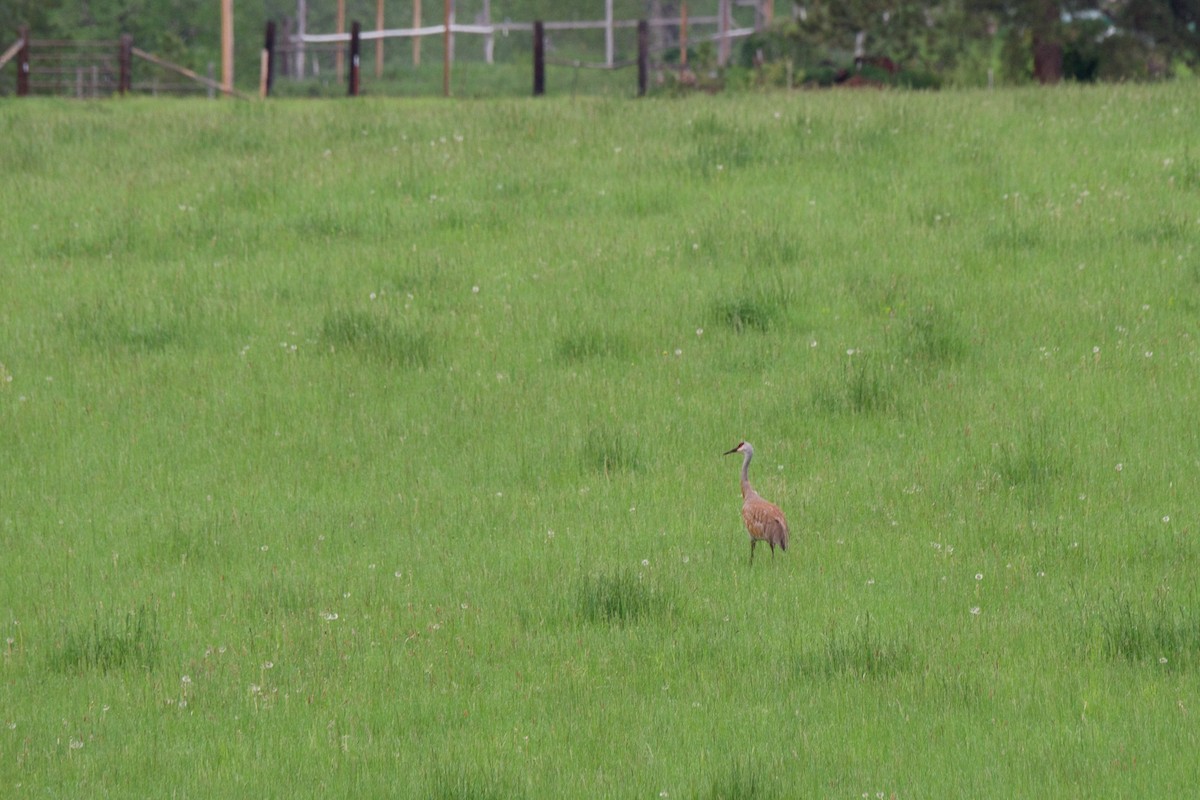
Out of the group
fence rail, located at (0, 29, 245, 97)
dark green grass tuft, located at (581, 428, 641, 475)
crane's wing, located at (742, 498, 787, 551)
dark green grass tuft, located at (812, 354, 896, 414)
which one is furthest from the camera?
fence rail, located at (0, 29, 245, 97)

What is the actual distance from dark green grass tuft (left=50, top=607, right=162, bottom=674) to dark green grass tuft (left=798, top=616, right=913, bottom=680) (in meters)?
3.36

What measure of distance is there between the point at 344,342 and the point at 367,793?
270 inches

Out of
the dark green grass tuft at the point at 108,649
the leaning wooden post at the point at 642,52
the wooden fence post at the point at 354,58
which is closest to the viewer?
the dark green grass tuft at the point at 108,649

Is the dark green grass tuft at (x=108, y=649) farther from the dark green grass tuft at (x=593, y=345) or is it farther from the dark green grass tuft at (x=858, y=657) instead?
the dark green grass tuft at (x=593, y=345)

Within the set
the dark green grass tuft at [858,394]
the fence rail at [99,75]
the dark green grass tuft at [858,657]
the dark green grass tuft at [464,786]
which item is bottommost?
the dark green grass tuft at [464,786]

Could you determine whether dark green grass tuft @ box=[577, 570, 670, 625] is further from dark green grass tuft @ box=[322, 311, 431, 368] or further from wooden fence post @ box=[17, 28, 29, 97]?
wooden fence post @ box=[17, 28, 29, 97]

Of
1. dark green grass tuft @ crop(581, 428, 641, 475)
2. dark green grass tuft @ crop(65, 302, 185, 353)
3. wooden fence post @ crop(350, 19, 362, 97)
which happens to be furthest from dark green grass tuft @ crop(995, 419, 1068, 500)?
wooden fence post @ crop(350, 19, 362, 97)

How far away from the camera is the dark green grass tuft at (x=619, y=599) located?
7.80m

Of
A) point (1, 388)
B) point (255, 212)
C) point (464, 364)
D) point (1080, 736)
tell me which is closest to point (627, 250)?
point (464, 364)

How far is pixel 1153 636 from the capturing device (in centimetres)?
706

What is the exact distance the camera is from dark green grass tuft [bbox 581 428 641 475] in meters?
10.2

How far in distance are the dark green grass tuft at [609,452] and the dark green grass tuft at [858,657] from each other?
3.14 metres

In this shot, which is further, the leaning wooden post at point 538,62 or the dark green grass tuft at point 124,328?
the leaning wooden post at point 538,62

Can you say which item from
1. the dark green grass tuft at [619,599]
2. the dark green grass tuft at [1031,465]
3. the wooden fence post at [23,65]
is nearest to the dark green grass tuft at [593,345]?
the dark green grass tuft at [1031,465]
